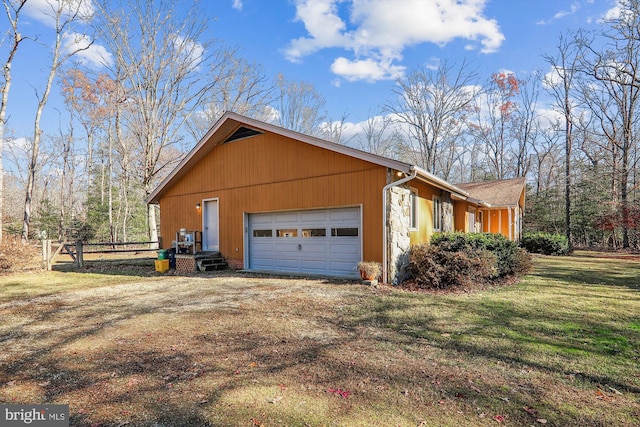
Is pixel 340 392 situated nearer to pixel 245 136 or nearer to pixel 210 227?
pixel 245 136

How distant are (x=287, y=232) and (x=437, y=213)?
5.40 m

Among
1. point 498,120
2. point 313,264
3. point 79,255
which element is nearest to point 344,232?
point 313,264

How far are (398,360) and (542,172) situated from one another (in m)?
31.7

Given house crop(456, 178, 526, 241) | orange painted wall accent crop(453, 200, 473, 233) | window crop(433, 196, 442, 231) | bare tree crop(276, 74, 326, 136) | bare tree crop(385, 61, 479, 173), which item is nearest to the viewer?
window crop(433, 196, 442, 231)

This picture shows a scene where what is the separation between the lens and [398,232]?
8.73m

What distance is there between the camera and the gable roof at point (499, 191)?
16.7 metres

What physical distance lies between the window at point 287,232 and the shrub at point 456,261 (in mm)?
3587

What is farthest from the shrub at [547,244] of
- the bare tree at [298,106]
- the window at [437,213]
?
the bare tree at [298,106]

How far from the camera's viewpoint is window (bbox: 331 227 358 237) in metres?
9.34

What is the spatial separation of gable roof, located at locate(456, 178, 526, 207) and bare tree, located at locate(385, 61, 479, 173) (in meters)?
6.81

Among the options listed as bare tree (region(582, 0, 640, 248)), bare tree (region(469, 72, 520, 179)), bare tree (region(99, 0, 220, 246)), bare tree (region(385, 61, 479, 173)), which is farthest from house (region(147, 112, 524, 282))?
bare tree (region(469, 72, 520, 179))

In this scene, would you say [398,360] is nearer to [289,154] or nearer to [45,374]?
[45,374]

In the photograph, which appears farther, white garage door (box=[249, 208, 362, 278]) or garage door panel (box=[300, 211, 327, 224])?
garage door panel (box=[300, 211, 327, 224])

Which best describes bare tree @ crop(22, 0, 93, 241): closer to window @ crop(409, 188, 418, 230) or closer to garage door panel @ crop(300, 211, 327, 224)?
garage door panel @ crop(300, 211, 327, 224)
